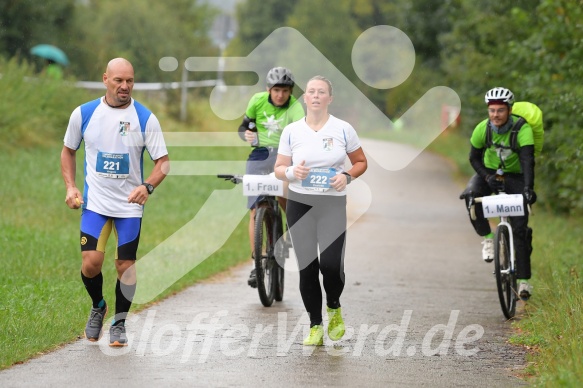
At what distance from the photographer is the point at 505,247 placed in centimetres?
1099

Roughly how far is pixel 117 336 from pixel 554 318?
347 centimetres

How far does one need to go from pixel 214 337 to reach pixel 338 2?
240ft

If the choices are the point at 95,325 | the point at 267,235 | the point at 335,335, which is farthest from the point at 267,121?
the point at 95,325

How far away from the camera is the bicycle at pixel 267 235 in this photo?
11055 mm

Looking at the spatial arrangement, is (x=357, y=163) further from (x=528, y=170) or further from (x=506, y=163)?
(x=506, y=163)

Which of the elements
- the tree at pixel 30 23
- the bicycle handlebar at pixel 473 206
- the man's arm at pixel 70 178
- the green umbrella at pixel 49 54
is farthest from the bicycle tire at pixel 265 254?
the tree at pixel 30 23

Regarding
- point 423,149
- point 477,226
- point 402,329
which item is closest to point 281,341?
point 402,329

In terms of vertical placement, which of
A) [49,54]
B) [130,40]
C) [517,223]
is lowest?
[517,223]

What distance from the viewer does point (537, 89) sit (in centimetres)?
1549

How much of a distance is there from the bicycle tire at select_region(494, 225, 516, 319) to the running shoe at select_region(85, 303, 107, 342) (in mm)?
3807

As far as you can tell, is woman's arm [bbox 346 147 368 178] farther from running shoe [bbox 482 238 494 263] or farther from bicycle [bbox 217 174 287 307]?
running shoe [bbox 482 238 494 263]

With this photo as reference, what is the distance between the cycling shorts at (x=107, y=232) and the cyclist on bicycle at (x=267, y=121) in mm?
2731

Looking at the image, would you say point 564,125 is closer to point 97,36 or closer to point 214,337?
point 214,337

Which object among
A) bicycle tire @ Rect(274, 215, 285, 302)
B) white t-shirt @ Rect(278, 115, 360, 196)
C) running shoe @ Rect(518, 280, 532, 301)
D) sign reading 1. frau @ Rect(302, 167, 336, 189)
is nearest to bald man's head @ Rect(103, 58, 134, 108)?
white t-shirt @ Rect(278, 115, 360, 196)
